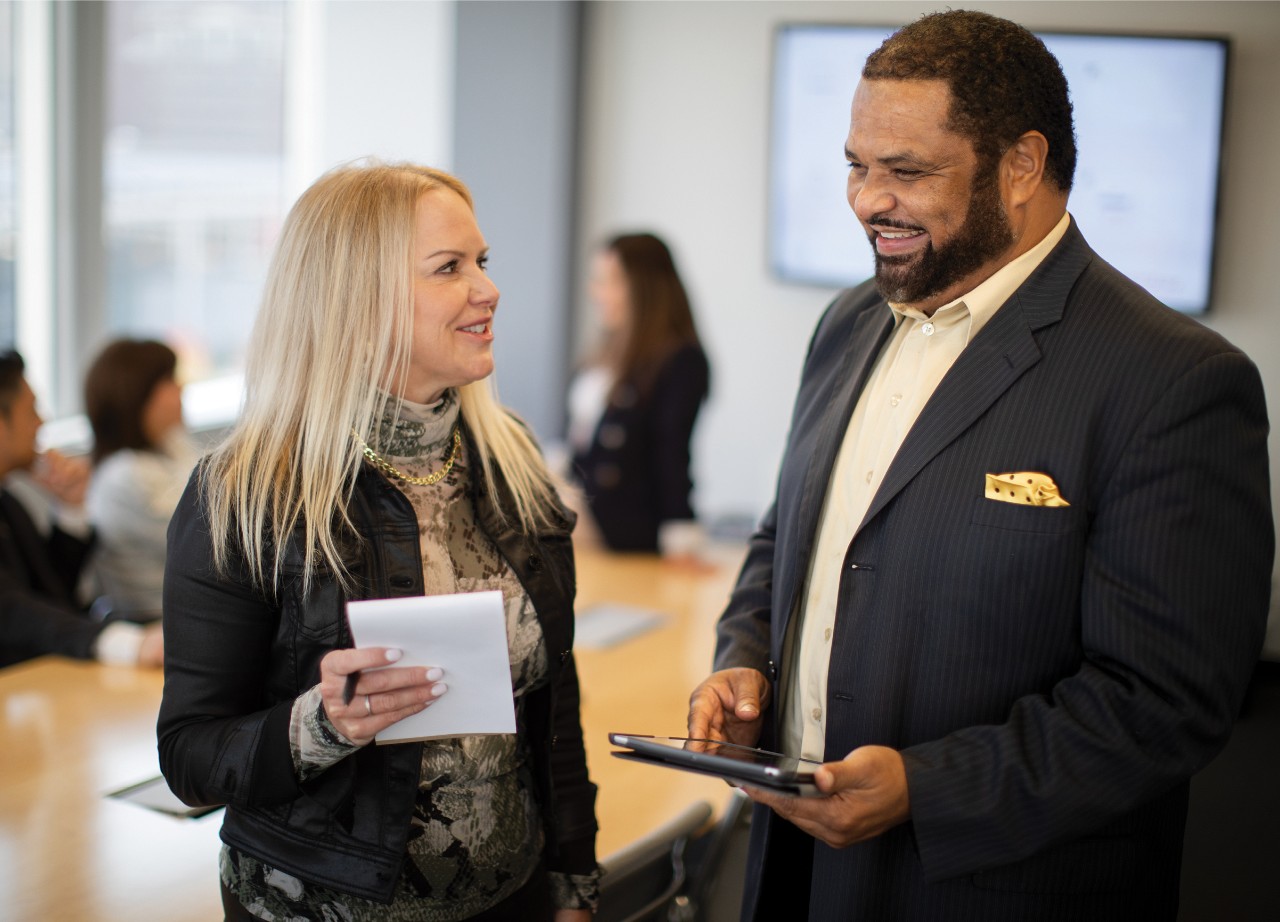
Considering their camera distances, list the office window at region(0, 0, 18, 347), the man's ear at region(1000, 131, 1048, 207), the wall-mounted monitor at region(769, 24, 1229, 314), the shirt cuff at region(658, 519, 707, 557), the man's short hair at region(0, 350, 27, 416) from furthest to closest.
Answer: the office window at region(0, 0, 18, 347), the shirt cuff at region(658, 519, 707, 557), the man's short hair at region(0, 350, 27, 416), the wall-mounted monitor at region(769, 24, 1229, 314), the man's ear at region(1000, 131, 1048, 207)

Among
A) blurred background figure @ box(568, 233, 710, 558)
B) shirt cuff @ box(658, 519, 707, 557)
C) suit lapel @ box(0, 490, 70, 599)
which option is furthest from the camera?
blurred background figure @ box(568, 233, 710, 558)

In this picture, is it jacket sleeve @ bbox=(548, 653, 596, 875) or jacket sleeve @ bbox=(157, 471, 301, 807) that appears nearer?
jacket sleeve @ bbox=(157, 471, 301, 807)

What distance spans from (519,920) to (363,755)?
1.07 ft

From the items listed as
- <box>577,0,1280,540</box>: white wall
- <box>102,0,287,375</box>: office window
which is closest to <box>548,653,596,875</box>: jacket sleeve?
<box>577,0,1280,540</box>: white wall

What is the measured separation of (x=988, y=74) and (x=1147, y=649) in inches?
27.2

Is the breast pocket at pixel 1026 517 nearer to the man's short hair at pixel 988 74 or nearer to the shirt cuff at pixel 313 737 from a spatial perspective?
the man's short hair at pixel 988 74

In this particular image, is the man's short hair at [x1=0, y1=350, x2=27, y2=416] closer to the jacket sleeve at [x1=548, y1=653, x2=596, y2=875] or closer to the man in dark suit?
the jacket sleeve at [x1=548, y1=653, x2=596, y2=875]

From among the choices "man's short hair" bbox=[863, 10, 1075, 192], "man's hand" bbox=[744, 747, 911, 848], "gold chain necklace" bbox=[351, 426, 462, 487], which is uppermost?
"man's short hair" bbox=[863, 10, 1075, 192]

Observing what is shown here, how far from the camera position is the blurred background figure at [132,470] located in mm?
3467

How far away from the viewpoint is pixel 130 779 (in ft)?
7.64

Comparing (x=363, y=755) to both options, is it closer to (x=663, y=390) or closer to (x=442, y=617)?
(x=442, y=617)

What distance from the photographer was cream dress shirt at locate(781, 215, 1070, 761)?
1.59 metres

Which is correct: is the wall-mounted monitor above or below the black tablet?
above

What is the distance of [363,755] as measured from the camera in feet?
5.10
